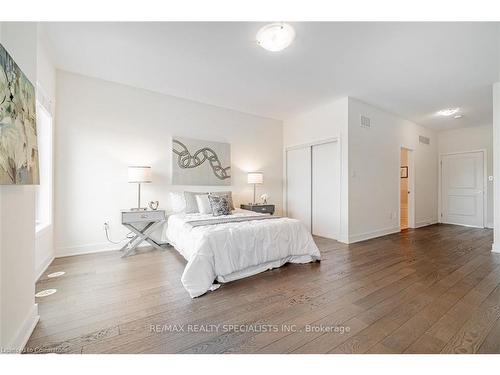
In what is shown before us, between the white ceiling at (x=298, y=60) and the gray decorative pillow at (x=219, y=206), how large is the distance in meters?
1.76

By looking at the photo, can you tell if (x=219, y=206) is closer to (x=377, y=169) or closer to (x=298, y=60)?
(x=298, y=60)

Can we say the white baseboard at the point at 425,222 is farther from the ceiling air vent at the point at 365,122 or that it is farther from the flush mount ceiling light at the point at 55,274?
the flush mount ceiling light at the point at 55,274

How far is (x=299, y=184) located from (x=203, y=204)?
7.74 feet

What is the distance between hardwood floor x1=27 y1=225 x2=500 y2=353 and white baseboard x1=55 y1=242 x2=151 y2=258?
0.59 ft

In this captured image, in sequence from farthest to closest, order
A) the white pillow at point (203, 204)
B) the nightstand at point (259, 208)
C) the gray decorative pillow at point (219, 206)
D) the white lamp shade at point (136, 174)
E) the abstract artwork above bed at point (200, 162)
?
1. the nightstand at point (259, 208)
2. the abstract artwork above bed at point (200, 162)
3. the white pillow at point (203, 204)
4. the gray decorative pillow at point (219, 206)
5. the white lamp shade at point (136, 174)

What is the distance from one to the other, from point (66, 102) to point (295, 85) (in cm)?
330

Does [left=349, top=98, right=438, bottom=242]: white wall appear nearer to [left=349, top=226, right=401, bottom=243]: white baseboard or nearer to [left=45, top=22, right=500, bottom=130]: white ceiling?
[left=349, top=226, right=401, bottom=243]: white baseboard

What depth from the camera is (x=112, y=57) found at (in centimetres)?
267

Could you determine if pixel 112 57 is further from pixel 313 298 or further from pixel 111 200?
pixel 313 298

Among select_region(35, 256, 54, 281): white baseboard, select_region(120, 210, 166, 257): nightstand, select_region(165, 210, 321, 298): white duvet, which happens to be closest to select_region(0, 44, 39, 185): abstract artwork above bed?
select_region(165, 210, 321, 298): white duvet

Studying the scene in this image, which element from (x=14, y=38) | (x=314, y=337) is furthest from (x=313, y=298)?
(x=14, y=38)

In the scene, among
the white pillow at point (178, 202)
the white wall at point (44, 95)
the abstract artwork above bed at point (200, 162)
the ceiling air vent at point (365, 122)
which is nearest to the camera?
the white wall at point (44, 95)

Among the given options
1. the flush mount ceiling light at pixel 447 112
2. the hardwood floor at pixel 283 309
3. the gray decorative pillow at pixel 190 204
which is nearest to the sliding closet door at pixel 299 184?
the hardwood floor at pixel 283 309

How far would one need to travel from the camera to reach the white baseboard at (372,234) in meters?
3.97
